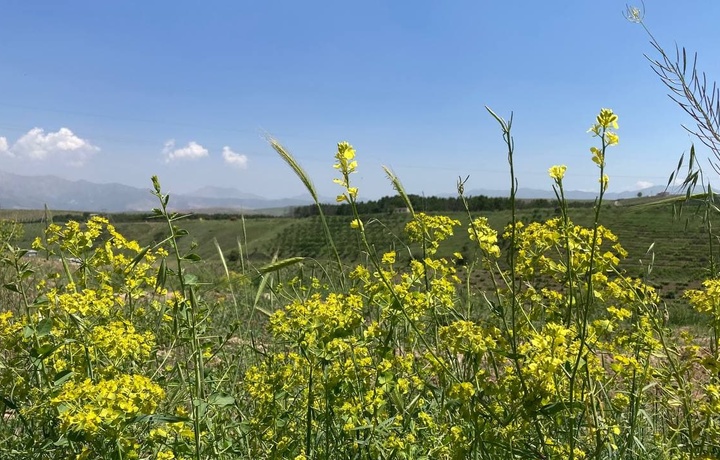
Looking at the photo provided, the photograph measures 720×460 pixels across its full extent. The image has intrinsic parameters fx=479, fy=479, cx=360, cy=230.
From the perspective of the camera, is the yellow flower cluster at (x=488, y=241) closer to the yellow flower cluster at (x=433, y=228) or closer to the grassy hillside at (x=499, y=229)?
the grassy hillside at (x=499, y=229)

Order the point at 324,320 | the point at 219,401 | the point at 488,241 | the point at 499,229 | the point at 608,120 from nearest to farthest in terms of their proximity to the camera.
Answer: the point at 608,120
the point at 488,241
the point at 219,401
the point at 324,320
the point at 499,229

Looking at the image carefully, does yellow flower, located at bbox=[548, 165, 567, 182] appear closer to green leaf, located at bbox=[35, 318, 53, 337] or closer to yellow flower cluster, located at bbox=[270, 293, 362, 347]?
yellow flower cluster, located at bbox=[270, 293, 362, 347]

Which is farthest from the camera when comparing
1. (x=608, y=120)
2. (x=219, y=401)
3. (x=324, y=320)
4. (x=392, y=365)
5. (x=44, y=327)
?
(x=392, y=365)

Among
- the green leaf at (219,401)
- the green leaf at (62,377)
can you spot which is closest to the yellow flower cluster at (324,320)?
the green leaf at (219,401)

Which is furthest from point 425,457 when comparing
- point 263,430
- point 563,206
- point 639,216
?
point 639,216

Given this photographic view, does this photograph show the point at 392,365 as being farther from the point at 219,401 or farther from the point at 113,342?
the point at 113,342

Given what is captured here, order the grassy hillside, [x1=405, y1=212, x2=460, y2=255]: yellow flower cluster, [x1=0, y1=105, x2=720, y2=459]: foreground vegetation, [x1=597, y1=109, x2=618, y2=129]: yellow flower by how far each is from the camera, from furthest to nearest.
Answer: the grassy hillside, [x1=405, y1=212, x2=460, y2=255]: yellow flower cluster, [x1=0, y1=105, x2=720, y2=459]: foreground vegetation, [x1=597, y1=109, x2=618, y2=129]: yellow flower

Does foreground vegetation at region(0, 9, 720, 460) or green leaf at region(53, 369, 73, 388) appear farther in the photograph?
green leaf at region(53, 369, 73, 388)

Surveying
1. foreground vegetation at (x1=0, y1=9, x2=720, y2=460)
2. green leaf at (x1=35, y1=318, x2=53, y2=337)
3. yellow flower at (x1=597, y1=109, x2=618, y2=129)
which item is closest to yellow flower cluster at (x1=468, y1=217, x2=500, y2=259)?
foreground vegetation at (x1=0, y1=9, x2=720, y2=460)

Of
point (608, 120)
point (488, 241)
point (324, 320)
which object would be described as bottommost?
point (324, 320)

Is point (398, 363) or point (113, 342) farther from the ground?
point (113, 342)

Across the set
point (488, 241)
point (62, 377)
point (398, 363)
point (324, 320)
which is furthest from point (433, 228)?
point (62, 377)

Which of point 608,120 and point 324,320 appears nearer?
point 608,120

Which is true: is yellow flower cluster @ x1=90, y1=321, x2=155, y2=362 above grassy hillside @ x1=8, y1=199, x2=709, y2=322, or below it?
above
